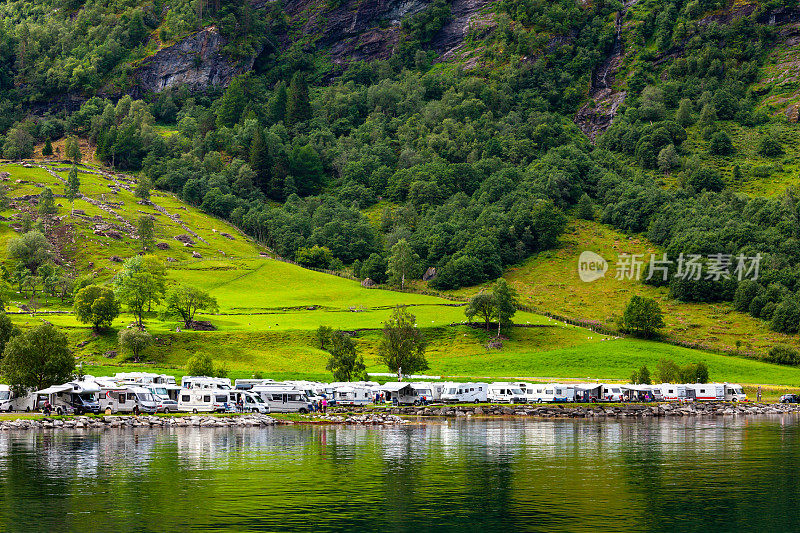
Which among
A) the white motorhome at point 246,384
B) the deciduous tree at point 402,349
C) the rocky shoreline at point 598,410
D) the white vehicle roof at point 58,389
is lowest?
the rocky shoreline at point 598,410

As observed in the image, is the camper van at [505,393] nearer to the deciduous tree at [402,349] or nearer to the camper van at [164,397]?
the deciduous tree at [402,349]

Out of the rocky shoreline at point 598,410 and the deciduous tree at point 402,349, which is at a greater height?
the deciduous tree at point 402,349

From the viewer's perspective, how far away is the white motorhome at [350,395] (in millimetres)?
91125

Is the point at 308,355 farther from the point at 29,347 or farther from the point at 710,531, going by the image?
the point at 710,531

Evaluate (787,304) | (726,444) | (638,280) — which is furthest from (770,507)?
(638,280)

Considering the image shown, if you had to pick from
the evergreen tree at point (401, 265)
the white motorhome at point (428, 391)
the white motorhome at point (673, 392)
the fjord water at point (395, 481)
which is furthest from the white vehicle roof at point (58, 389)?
the evergreen tree at point (401, 265)

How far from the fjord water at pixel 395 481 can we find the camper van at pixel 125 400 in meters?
10.7

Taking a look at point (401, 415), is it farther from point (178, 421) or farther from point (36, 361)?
point (36, 361)

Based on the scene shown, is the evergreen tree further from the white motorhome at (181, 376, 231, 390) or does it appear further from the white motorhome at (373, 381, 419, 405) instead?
the white motorhome at (181, 376, 231, 390)

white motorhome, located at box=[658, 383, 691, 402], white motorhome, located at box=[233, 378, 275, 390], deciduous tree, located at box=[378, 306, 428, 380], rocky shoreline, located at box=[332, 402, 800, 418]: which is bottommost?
rocky shoreline, located at box=[332, 402, 800, 418]

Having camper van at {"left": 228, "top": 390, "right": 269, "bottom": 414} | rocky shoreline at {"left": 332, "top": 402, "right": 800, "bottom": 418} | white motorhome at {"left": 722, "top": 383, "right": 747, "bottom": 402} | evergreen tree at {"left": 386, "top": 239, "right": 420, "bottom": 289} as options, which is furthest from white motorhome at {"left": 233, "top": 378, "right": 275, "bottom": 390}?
evergreen tree at {"left": 386, "top": 239, "right": 420, "bottom": 289}

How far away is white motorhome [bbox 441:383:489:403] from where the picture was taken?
9494 centimetres

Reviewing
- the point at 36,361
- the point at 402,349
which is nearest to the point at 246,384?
the point at 36,361

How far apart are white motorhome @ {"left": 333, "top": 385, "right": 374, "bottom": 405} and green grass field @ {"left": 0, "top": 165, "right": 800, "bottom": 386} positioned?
1447 cm
